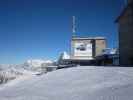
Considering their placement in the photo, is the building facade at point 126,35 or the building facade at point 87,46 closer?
the building facade at point 126,35

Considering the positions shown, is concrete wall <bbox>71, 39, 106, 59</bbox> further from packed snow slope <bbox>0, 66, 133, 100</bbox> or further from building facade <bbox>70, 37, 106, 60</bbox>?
packed snow slope <bbox>0, 66, 133, 100</bbox>

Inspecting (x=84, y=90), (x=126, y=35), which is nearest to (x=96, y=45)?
(x=126, y=35)

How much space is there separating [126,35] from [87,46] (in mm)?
18481

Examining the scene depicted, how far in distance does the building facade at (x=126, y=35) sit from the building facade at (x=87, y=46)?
55.1 ft

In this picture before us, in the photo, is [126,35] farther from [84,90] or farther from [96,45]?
[96,45]

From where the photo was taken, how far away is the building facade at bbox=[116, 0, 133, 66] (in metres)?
21.7

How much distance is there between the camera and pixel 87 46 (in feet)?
134

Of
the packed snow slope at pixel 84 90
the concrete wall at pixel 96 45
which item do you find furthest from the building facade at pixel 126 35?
the concrete wall at pixel 96 45

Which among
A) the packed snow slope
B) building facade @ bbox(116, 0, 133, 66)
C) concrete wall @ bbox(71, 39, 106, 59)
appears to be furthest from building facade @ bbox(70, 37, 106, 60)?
the packed snow slope

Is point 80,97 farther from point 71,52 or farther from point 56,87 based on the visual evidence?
point 71,52

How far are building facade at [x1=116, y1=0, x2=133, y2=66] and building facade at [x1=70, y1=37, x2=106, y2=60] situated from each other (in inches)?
661

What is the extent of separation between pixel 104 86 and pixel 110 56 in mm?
22978

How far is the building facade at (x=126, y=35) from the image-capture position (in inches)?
855

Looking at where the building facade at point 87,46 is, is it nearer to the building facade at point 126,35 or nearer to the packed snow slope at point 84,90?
the building facade at point 126,35
